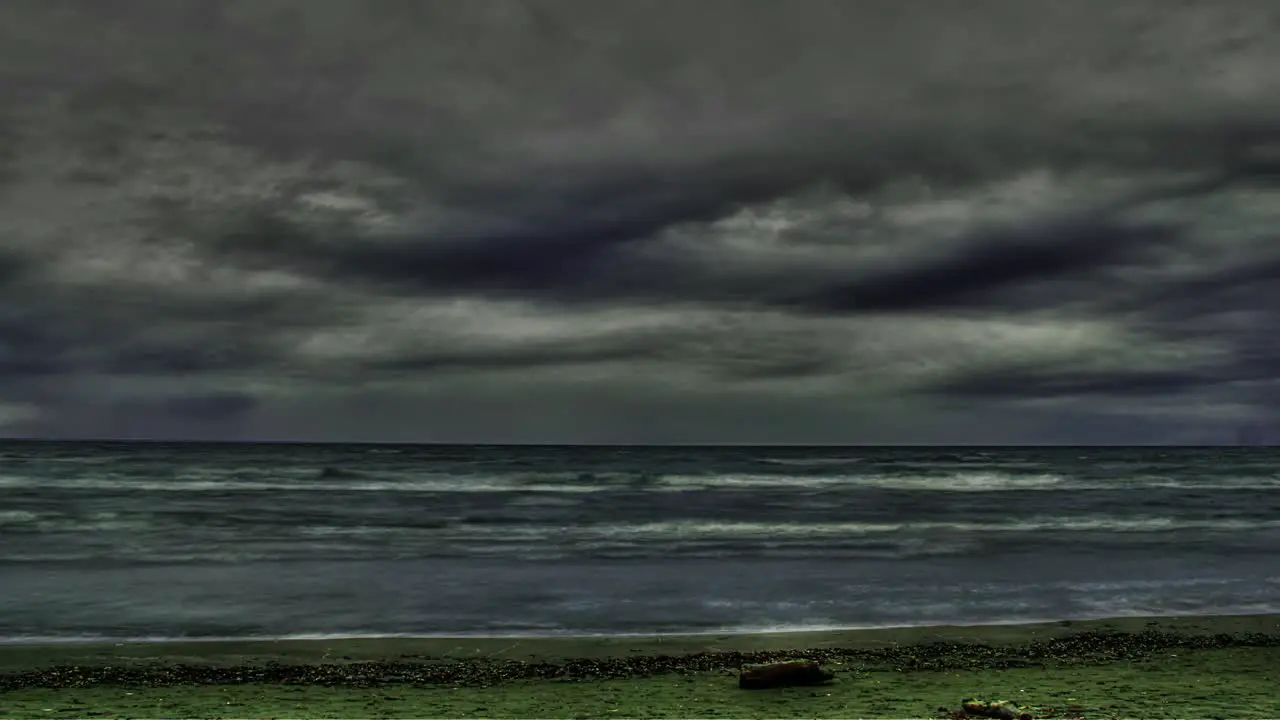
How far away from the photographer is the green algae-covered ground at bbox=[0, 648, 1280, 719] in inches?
355

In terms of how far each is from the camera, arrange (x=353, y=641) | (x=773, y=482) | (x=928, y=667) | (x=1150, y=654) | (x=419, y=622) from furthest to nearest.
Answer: (x=773, y=482) → (x=419, y=622) → (x=353, y=641) → (x=1150, y=654) → (x=928, y=667)

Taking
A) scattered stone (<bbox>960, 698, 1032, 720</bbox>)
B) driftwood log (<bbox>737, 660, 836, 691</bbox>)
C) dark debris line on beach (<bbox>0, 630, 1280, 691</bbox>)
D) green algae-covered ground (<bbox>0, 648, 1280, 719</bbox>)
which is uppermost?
scattered stone (<bbox>960, 698, 1032, 720</bbox>)

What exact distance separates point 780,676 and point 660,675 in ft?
4.80

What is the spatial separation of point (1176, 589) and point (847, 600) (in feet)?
22.3

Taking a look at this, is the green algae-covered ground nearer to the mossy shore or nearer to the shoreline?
the mossy shore

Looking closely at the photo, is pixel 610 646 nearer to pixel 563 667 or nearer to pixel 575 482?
pixel 563 667

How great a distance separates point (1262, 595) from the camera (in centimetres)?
1814

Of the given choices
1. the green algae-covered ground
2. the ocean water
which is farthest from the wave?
the green algae-covered ground

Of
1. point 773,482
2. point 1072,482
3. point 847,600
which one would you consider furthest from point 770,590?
point 1072,482

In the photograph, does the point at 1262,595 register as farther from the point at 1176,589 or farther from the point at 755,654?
the point at 755,654

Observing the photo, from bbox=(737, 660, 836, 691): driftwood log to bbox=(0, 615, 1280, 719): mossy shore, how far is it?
15 cm

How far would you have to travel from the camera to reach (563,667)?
11.4 meters

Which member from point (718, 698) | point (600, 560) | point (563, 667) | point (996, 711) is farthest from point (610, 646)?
point (600, 560)

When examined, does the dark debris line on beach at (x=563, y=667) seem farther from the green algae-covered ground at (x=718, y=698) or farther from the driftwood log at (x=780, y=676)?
the driftwood log at (x=780, y=676)
